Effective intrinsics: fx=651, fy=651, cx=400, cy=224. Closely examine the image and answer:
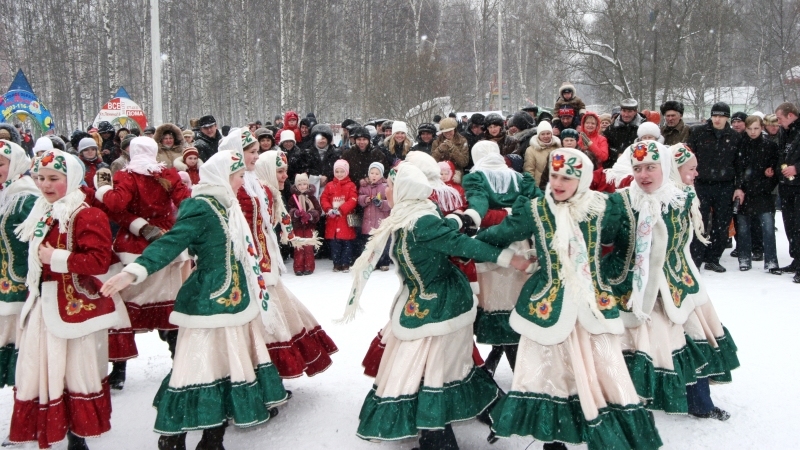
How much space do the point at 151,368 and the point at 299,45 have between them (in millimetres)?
22053

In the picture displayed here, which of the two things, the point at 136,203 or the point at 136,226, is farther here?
the point at 136,203

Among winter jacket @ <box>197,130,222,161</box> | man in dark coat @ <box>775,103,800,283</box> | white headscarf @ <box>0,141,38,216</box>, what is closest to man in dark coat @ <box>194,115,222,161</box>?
winter jacket @ <box>197,130,222,161</box>

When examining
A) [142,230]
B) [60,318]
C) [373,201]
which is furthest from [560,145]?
[60,318]

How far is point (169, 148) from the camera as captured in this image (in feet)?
26.7

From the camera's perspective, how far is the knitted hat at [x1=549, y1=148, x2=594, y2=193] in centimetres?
360

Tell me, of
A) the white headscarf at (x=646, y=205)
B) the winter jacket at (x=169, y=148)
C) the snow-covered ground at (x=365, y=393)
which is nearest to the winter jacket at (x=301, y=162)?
the winter jacket at (x=169, y=148)

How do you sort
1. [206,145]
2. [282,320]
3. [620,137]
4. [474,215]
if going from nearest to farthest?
[474,215] → [282,320] → [206,145] → [620,137]

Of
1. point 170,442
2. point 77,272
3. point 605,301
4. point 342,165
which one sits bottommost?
point 170,442

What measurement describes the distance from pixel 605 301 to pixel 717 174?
19.1 ft

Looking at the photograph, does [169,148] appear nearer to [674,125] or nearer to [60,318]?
[60,318]

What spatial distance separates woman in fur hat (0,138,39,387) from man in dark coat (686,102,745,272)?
302 inches

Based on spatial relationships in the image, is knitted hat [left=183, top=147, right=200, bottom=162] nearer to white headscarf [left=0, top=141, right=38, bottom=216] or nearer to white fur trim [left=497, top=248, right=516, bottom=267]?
white headscarf [left=0, top=141, right=38, bottom=216]

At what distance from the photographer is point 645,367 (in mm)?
4020

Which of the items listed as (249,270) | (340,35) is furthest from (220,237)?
(340,35)
